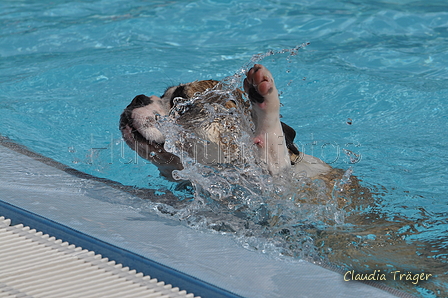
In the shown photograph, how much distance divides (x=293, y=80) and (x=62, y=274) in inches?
160

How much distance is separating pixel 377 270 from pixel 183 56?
4.58 m

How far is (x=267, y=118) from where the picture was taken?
281 cm

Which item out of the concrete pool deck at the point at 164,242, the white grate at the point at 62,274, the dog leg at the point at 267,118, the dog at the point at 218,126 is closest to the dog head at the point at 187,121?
the dog at the point at 218,126

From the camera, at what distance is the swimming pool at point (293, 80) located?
3.33 metres

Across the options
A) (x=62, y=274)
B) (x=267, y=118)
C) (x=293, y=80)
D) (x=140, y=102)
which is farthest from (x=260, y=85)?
(x=293, y=80)

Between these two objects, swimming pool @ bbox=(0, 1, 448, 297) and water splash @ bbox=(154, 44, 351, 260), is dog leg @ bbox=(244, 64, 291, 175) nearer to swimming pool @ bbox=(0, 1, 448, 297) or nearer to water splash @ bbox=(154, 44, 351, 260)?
water splash @ bbox=(154, 44, 351, 260)

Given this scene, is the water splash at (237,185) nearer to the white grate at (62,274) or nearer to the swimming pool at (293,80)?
the swimming pool at (293,80)

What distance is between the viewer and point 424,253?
7.88 ft

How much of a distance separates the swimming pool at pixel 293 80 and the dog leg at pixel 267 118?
57cm

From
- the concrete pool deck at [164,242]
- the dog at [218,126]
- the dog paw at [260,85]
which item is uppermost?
the dog paw at [260,85]

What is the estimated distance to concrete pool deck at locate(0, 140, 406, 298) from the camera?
1897mm

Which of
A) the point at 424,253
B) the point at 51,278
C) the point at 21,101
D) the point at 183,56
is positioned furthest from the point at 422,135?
the point at 21,101

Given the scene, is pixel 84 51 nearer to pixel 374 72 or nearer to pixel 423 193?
pixel 374 72

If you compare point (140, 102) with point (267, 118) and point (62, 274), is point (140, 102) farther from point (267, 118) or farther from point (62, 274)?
point (62, 274)
